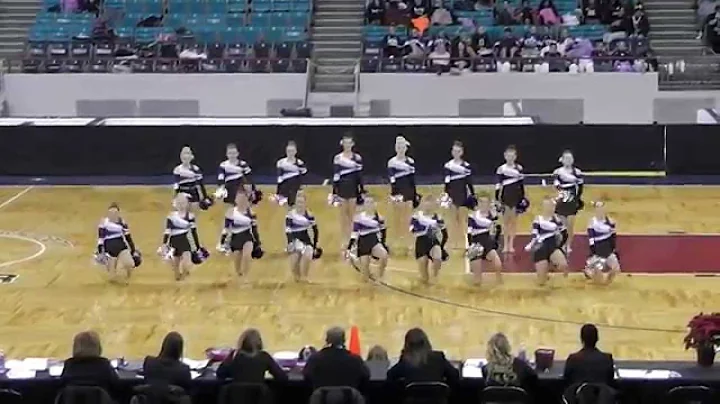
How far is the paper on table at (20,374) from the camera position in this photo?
956 centimetres

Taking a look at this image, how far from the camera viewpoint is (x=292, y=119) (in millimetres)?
24844

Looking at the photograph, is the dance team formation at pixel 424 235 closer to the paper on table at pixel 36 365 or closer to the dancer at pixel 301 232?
the dancer at pixel 301 232

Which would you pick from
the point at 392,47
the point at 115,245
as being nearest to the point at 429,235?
the point at 115,245

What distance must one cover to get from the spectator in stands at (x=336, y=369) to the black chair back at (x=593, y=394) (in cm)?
154

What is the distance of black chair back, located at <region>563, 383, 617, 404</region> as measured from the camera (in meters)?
8.69

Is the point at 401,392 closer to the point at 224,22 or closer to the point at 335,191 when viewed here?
the point at 335,191

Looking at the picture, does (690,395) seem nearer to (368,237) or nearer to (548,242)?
(548,242)

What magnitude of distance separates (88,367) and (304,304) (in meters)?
6.66

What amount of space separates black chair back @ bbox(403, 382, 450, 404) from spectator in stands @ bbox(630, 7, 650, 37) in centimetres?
2063

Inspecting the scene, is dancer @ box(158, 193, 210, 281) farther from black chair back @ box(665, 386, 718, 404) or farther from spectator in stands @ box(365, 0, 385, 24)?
spectator in stands @ box(365, 0, 385, 24)

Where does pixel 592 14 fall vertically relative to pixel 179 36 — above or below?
above

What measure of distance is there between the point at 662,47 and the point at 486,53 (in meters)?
4.51

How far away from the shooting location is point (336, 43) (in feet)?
95.4

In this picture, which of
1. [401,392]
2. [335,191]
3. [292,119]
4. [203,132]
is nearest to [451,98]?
[292,119]
